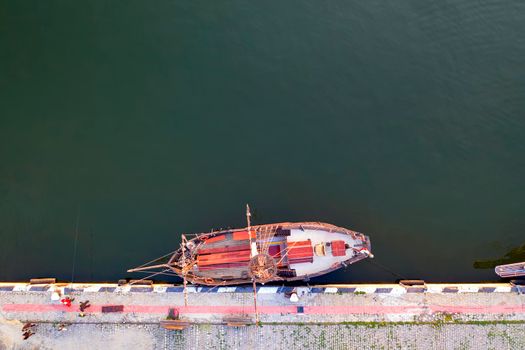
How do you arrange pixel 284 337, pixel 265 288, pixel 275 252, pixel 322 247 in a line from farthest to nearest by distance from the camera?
1. pixel 265 288
2. pixel 284 337
3. pixel 275 252
4. pixel 322 247

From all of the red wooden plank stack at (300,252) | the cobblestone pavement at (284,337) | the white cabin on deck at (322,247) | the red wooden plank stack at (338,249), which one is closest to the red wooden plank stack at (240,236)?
the white cabin on deck at (322,247)

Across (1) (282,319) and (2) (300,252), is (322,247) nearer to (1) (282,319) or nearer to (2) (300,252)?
(2) (300,252)

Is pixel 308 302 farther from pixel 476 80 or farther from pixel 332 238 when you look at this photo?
pixel 476 80

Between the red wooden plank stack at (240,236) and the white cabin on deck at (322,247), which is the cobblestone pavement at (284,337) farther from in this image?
the red wooden plank stack at (240,236)

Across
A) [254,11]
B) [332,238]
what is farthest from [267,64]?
[332,238]

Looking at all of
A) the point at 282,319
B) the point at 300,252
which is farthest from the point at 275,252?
the point at 282,319

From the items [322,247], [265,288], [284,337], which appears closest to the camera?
[322,247]

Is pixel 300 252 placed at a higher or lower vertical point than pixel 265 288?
higher
